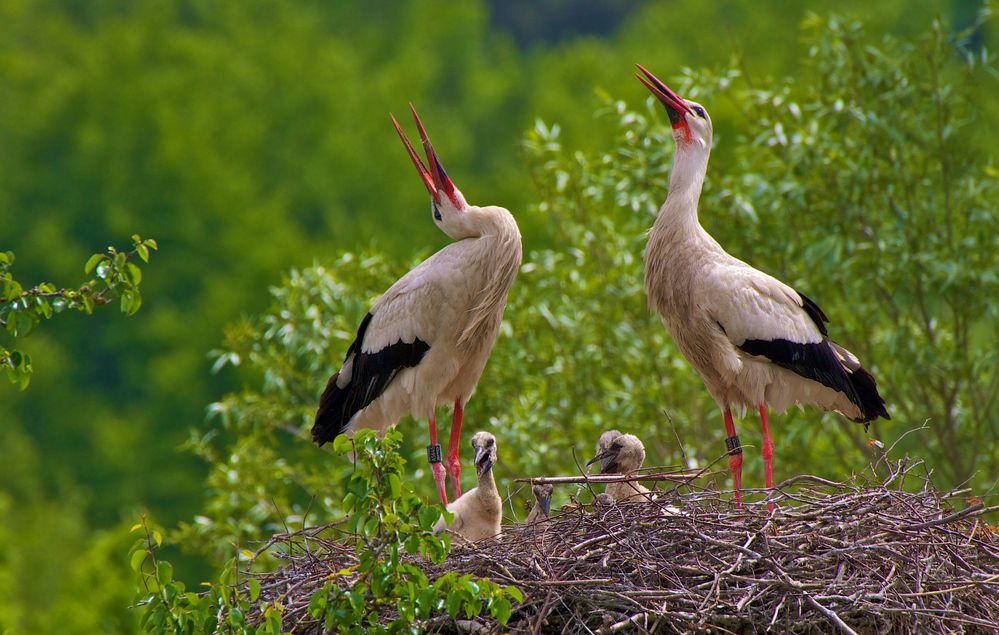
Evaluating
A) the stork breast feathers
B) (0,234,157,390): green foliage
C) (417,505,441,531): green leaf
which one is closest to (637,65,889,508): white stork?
the stork breast feathers

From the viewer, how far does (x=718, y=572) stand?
5273mm

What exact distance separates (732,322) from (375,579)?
2768mm

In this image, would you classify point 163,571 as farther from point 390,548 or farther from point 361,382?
point 361,382

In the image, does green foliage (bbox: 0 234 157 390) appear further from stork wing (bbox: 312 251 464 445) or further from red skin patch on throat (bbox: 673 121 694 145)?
red skin patch on throat (bbox: 673 121 694 145)

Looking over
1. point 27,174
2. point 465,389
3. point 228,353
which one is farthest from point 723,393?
point 27,174

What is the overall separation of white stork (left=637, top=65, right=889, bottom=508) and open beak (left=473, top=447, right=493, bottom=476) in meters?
1.10

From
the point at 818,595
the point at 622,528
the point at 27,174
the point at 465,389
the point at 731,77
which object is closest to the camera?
the point at 818,595

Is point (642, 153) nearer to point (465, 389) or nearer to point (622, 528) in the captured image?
point (465, 389)

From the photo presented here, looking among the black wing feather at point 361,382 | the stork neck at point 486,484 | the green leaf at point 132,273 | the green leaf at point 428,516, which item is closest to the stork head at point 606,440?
the stork neck at point 486,484

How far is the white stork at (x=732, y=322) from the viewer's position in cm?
688

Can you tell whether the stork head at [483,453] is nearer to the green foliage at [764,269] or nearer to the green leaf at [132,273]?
the green leaf at [132,273]

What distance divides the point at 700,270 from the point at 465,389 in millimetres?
1375

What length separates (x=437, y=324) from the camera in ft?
23.6

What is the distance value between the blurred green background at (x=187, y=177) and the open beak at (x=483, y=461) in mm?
11838
